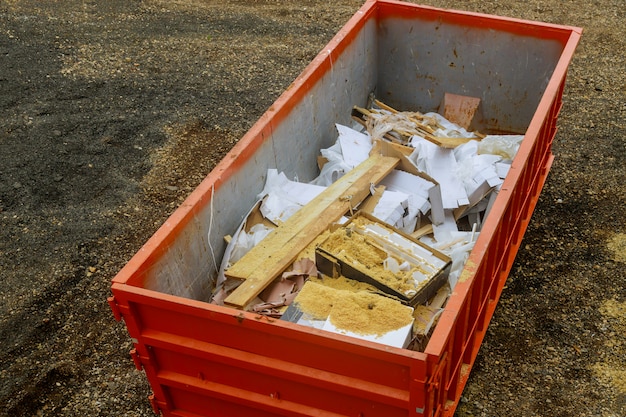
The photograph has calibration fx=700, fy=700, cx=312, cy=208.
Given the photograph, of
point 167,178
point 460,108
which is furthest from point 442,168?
point 167,178

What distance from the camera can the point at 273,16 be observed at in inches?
364

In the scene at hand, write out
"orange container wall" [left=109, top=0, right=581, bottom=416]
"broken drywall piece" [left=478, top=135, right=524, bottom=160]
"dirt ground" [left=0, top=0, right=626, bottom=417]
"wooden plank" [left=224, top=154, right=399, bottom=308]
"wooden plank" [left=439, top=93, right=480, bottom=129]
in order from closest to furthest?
"orange container wall" [left=109, top=0, right=581, bottom=416] < "wooden plank" [left=224, top=154, right=399, bottom=308] < "dirt ground" [left=0, top=0, right=626, bottom=417] < "broken drywall piece" [left=478, top=135, right=524, bottom=160] < "wooden plank" [left=439, top=93, right=480, bottom=129]

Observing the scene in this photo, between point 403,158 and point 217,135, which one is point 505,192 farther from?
point 217,135

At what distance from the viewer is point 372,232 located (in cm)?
428

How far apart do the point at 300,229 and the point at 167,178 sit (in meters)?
2.62

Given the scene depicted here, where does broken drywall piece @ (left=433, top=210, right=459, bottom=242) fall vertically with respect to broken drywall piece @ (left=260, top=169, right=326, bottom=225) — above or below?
below

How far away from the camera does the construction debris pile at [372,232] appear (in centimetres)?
360

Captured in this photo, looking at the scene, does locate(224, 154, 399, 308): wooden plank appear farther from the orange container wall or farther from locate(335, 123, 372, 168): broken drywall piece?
the orange container wall

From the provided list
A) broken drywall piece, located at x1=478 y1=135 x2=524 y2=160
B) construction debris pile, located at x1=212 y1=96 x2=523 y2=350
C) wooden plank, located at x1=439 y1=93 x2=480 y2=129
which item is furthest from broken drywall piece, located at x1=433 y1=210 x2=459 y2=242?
wooden plank, located at x1=439 y1=93 x2=480 y2=129

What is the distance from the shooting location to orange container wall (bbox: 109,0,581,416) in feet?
10.7

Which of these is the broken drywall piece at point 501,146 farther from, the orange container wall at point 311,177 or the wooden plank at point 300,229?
the wooden plank at point 300,229

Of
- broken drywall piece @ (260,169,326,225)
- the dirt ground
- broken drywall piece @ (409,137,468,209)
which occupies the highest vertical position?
broken drywall piece @ (260,169,326,225)

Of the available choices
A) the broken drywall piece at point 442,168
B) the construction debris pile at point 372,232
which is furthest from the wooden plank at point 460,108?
the broken drywall piece at point 442,168

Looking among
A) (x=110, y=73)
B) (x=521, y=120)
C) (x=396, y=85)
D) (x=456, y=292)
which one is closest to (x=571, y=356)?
(x=456, y=292)
